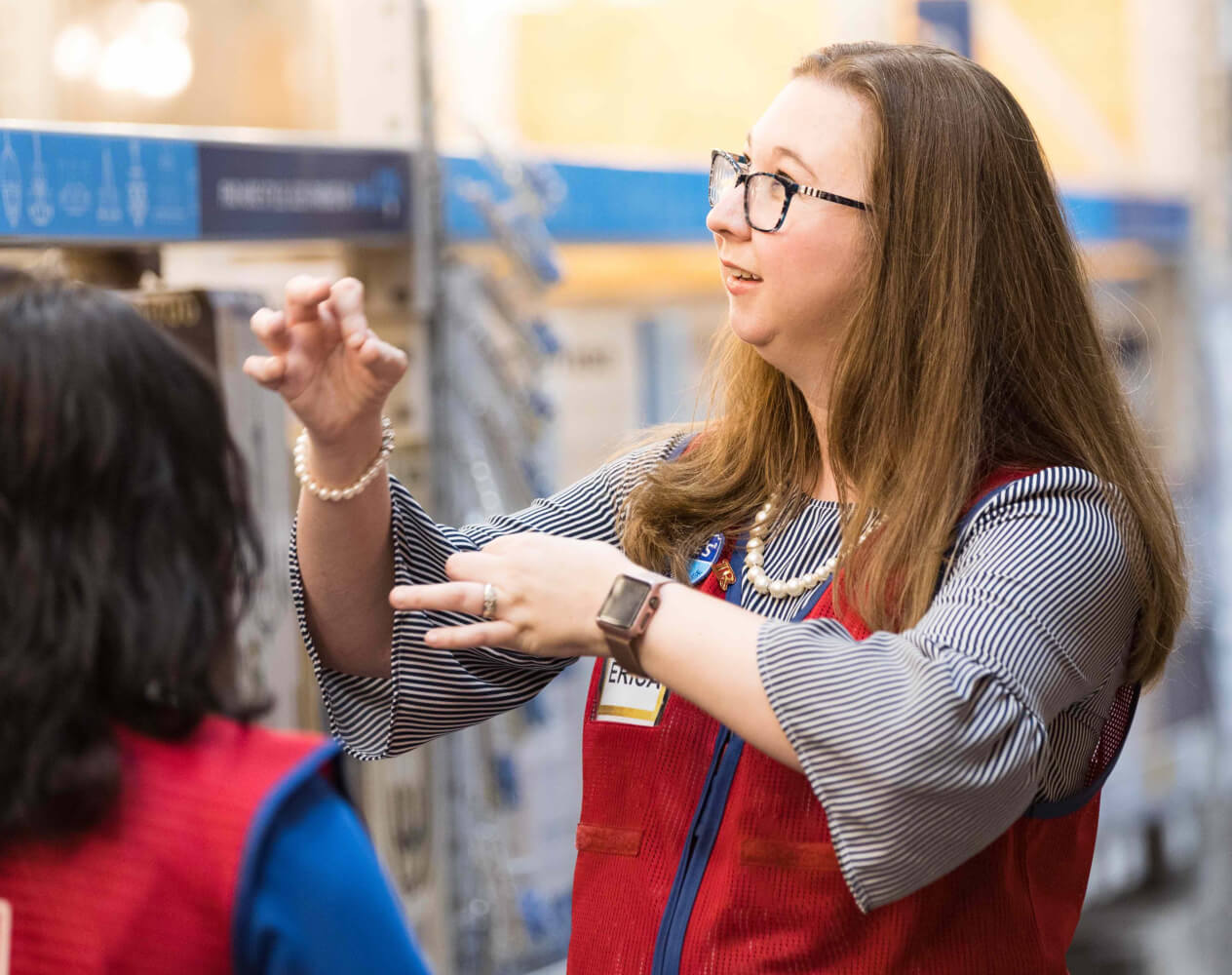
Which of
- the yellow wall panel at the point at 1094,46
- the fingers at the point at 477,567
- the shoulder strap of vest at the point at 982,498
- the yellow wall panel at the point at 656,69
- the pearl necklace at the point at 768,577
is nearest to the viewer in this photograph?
the fingers at the point at 477,567

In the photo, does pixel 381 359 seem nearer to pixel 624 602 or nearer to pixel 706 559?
pixel 624 602

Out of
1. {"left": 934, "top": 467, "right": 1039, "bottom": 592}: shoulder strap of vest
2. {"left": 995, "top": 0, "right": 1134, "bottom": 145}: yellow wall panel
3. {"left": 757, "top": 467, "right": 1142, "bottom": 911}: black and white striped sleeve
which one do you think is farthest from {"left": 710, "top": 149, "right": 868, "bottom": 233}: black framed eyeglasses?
{"left": 995, "top": 0, "right": 1134, "bottom": 145}: yellow wall panel

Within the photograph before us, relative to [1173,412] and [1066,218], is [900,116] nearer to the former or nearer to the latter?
[1066,218]

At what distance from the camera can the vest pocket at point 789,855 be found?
1364mm

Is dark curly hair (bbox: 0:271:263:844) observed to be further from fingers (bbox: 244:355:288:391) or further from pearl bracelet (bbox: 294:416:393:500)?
pearl bracelet (bbox: 294:416:393:500)

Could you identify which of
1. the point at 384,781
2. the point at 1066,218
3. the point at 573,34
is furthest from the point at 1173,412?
the point at 1066,218

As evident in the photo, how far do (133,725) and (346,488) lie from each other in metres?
0.43

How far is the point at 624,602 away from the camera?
4.08 ft

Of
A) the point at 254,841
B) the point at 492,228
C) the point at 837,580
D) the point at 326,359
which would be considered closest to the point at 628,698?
the point at 837,580

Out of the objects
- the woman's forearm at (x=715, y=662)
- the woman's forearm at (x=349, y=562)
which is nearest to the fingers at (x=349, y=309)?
the woman's forearm at (x=349, y=562)

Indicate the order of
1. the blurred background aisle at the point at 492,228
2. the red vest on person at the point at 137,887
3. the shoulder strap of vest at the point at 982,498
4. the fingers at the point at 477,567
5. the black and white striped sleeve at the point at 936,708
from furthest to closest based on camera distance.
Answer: the blurred background aisle at the point at 492,228 < the shoulder strap of vest at the point at 982,498 < the fingers at the point at 477,567 < the black and white striped sleeve at the point at 936,708 < the red vest on person at the point at 137,887

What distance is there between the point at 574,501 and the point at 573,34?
7.98ft

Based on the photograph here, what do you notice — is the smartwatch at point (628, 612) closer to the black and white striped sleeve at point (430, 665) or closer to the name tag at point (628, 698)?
the name tag at point (628, 698)

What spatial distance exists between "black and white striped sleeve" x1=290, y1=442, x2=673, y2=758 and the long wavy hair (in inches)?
5.8
